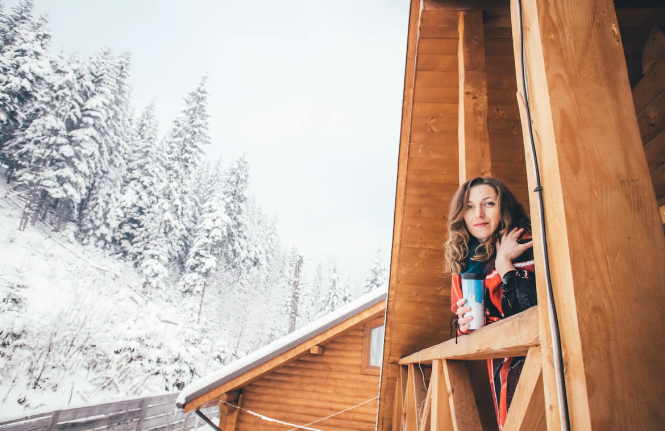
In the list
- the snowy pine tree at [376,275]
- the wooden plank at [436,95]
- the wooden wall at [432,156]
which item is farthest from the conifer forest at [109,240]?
the wooden plank at [436,95]

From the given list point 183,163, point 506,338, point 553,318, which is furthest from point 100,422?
point 183,163

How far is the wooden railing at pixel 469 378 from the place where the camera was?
2.65ft

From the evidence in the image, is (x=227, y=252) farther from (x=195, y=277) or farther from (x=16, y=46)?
(x=16, y=46)

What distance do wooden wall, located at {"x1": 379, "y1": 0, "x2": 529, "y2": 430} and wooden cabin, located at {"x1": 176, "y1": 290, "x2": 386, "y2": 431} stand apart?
2.77 metres

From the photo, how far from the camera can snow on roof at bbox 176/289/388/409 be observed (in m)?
6.04

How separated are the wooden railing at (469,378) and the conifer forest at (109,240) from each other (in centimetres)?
1503

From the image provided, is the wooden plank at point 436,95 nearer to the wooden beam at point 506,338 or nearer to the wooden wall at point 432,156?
the wooden wall at point 432,156

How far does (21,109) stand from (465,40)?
103ft

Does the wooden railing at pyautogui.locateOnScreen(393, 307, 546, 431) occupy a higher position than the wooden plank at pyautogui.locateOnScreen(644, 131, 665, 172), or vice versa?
the wooden plank at pyautogui.locateOnScreen(644, 131, 665, 172)

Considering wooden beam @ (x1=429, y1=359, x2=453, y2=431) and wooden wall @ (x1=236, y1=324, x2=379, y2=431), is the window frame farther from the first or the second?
wooden beam @ (x1=429, y1=359, x2=453, y2=431)

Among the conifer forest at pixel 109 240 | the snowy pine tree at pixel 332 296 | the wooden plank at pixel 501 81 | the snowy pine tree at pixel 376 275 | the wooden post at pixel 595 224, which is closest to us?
the wooden post at pixel 595 224

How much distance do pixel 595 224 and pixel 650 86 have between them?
330 centimetres

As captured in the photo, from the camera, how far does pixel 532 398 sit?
821 millimetres

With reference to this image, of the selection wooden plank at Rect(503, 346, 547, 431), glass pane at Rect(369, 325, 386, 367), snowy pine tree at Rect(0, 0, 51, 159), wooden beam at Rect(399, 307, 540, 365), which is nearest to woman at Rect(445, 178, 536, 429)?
wooden beam at Rect(399, 307, 540, 365)
